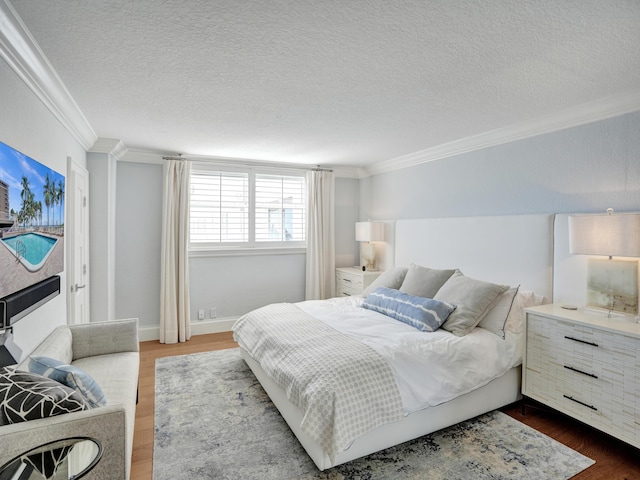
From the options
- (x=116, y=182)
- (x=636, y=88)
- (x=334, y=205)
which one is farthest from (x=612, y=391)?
(x=116, y=182)

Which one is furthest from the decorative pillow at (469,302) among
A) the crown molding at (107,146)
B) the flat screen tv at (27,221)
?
the crown molding at (107,146)

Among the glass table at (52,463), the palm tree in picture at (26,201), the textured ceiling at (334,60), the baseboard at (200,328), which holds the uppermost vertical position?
the textured ceiling at (334,60)

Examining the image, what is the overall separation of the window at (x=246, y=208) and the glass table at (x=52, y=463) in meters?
3.68

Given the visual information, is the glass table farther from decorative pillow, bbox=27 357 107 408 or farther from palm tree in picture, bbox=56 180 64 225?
palm tree in picture, bbox=56 180 64 225

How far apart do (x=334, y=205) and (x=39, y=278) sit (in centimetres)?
390

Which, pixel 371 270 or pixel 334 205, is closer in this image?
pixel 371 270

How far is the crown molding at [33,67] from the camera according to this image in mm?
1622

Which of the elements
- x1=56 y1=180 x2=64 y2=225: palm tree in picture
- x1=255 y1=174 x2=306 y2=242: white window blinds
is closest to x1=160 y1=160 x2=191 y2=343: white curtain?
x1=255 y1=174 x2=306 y2=242: white window blinds

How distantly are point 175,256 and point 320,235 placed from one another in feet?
6.73

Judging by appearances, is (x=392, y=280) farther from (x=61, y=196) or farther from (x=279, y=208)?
(x=61, y=196)

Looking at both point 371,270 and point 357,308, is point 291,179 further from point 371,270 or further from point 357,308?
point 357,308

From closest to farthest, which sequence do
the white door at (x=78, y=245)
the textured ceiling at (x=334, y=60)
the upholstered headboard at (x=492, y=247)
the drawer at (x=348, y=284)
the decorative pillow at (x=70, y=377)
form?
1. the textured ceiling at (x=334, y=60)
2. the decorative pillow at (x=70, y=377)
3. the upholstered headboard at (x=492, y=247)
4. the white door at (x=78, y=245)
5. the drawer at (x=348, y=284)

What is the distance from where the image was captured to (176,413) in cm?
271

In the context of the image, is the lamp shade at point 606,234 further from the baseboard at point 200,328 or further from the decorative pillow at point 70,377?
the baseboard at point 200,328
